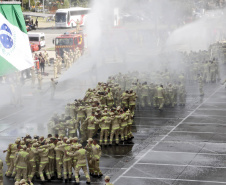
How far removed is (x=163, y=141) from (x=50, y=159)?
585 centimetres

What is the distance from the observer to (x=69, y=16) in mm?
74188

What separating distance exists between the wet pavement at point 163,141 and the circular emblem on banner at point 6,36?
216 inches

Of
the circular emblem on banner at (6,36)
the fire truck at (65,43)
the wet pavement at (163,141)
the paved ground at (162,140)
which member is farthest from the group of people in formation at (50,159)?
the fire truck at (65,43)

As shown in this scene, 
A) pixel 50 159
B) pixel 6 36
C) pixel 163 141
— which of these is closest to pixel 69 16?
pixel 163 141

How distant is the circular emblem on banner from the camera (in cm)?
1223

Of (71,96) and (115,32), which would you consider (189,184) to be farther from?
(115,32)

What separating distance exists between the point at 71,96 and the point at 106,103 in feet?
21.6

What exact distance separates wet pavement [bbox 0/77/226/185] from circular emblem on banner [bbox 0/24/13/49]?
18.0ft

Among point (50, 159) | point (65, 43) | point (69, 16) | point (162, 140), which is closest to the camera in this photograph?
point (50, 159)

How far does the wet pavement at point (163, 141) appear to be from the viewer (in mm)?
16703

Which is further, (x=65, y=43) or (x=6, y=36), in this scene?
(x=65, y=43)

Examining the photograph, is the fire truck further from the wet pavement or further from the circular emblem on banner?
the circular emblem on banner

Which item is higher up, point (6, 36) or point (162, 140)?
point (6, 36)

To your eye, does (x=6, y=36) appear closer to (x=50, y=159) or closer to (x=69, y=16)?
(x=50, y=159)
